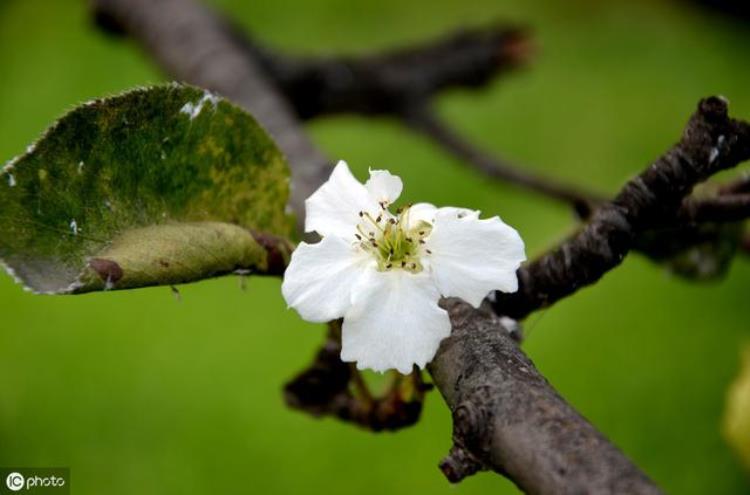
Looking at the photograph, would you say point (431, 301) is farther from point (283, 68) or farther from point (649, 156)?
point (649, 156)

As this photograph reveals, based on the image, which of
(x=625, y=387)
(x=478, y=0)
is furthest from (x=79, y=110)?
(x=478, y=0)

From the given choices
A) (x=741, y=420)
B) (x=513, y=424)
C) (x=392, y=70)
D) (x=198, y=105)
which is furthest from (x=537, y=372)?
(x=392, y=70)

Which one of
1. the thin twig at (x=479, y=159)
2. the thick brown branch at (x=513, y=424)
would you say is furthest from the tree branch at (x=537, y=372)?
the thin twig at (x=479, y=159)

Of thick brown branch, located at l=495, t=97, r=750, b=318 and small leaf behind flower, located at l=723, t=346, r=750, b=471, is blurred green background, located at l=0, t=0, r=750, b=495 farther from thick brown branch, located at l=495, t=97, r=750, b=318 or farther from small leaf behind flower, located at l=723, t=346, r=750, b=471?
thick brown branch, located at l=495, t=97, r=750, b=318

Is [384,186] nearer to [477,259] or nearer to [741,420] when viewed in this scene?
[477,259]

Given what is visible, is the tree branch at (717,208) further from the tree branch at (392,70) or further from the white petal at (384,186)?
the tree branch at (392,70)

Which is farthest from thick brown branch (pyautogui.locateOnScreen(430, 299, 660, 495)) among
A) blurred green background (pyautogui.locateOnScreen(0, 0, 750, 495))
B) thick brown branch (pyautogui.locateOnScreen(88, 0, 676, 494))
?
blurred green background (pyautogui.locateOnScreen(0, 0, 750, 495))
